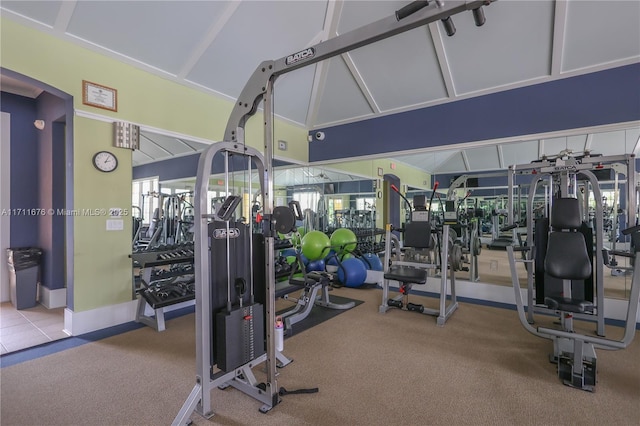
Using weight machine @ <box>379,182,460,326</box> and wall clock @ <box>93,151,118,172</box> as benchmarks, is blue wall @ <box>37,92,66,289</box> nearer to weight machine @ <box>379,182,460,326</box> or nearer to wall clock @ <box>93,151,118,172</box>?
wall clock @ <box>93,151,118,172</box>

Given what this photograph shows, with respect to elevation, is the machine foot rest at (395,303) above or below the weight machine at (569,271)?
below

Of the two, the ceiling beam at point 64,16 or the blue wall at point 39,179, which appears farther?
the blue wall at point 39,179

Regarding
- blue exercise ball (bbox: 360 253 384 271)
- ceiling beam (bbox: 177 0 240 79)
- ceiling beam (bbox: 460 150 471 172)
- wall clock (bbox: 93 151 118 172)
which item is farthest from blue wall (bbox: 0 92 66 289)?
ceiling beam (bbox: 460 150 471 172)

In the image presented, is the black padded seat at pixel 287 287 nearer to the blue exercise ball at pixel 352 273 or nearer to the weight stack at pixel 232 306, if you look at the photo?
the weight stack at pixel 232 306

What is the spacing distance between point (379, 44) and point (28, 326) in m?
5.58

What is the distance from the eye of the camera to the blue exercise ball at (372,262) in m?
5.55

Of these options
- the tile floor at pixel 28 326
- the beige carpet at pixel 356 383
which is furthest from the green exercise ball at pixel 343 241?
the tile floor at pixel 28 326

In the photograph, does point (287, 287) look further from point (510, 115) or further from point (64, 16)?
point (510, 115)

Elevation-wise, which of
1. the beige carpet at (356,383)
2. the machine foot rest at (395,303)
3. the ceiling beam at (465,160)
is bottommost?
the beige carpet at (356,383)

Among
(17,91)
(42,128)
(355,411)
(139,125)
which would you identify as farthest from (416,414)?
(17,91)

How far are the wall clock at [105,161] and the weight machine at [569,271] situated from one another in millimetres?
4296

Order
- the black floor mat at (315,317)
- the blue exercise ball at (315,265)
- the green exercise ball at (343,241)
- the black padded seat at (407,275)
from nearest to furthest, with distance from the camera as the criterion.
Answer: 1. the black floor mat at (315,317)
2. the black padded seat at (407,275)
3. the green exercise ball at (343,241)
4. the blue exercise ball at (315,265)

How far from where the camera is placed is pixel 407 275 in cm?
372

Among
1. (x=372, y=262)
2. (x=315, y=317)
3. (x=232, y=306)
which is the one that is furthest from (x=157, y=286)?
(x=372, y=262)
